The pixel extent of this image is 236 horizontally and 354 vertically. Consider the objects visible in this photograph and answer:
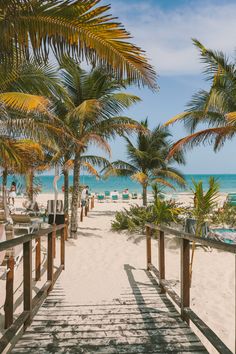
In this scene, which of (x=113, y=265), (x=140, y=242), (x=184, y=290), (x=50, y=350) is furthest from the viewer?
(x=140, y=242)

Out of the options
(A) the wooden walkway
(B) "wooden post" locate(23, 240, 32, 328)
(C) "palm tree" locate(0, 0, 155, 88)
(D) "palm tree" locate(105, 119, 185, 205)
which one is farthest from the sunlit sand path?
(D) "palm tree" locate(105, 119, 185, 205)

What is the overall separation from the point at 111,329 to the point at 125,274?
308cm

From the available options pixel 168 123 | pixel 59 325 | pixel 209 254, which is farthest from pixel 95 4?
pixel 168 123

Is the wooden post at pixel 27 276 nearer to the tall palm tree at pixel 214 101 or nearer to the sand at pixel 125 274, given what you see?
the sand at pixel 125 274

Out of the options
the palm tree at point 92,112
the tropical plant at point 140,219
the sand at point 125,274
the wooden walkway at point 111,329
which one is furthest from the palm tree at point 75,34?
the tropical plant at point 140,219

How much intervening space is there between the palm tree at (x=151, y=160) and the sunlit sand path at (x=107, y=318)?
10.8 m

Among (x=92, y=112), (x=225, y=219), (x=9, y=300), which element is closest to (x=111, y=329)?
(x=9, y=300)

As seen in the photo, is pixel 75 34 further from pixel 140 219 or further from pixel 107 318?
pixel 140 219

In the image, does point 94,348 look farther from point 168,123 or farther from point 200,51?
point 200,51

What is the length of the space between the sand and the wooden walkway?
0.37 metres

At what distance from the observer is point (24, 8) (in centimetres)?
380

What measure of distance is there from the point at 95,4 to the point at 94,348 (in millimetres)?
→ 3321

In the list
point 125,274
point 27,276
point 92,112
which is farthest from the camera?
point 92,112

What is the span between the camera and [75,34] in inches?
158
